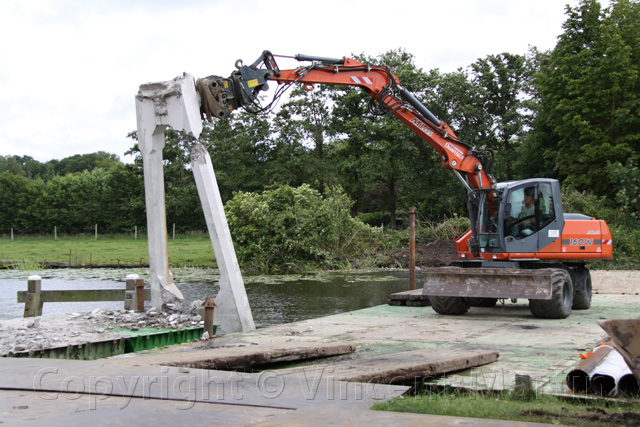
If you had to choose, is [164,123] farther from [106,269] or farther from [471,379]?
[106,269]

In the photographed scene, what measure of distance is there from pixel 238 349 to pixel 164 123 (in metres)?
5.28

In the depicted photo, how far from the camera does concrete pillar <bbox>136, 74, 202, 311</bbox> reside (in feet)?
34.9

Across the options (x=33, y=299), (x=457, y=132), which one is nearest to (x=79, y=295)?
(x=33, y=299)

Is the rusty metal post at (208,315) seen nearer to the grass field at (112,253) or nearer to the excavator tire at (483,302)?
the excavator tire at (483,302)

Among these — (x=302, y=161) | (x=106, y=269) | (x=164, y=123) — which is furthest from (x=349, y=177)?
(x=164, y=123)

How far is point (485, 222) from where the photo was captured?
12359mm

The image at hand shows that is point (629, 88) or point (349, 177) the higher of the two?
point (629, 88)

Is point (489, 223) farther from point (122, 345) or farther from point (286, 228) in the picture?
point (286, 228)

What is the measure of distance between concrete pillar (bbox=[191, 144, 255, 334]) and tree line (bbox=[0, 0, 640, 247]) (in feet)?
69.7

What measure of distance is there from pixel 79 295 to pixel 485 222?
7.93 metres

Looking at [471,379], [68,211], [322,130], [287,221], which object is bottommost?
[471,379]

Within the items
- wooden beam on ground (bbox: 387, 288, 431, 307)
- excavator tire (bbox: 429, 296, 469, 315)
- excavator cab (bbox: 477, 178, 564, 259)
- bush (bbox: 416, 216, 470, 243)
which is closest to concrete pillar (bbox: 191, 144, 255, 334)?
excavator tire (bbox: 429, 296, 469, 315)

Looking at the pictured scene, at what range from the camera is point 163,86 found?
10.6 meters

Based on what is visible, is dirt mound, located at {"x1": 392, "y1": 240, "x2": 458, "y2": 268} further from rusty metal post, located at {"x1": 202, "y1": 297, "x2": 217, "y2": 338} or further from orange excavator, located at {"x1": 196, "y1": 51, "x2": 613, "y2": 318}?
rusty metal post, located at {"x1": 202, "y1": 297, "x2": 217, "y2": 338}
